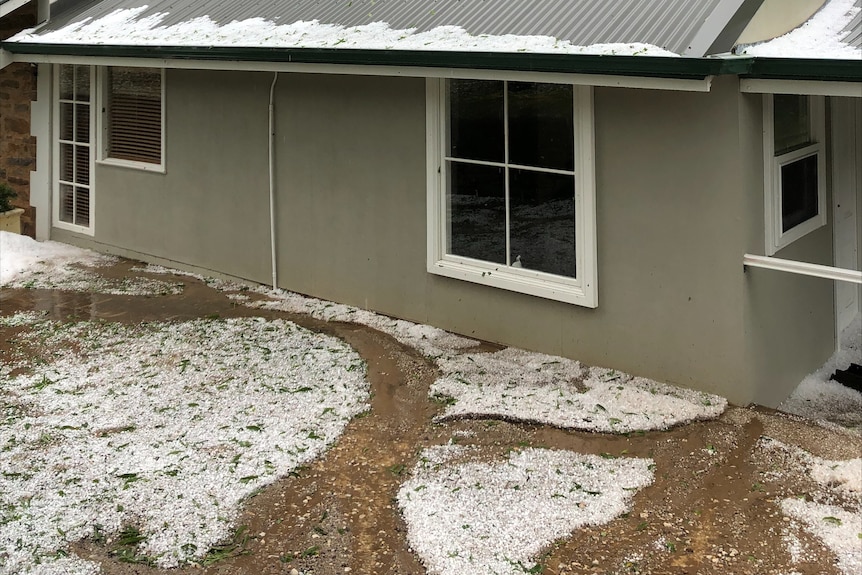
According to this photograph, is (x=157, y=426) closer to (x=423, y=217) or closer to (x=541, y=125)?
(x=423, y=217)

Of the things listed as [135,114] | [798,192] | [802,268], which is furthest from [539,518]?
[135,114]

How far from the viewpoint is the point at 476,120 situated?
6668 millimetres

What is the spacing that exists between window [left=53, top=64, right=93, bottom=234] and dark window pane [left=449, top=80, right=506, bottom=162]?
526 cm

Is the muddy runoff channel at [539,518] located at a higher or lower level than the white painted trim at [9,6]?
lower

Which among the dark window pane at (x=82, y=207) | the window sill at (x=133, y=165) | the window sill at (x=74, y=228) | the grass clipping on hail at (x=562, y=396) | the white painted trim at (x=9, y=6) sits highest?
the white painted trim at (x=9, y=6)

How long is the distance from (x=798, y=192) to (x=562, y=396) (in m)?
2.12

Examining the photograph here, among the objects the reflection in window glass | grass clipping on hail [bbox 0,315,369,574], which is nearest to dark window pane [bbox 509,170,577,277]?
the reflection in window glass

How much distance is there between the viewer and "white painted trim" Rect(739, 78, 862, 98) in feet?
15.5

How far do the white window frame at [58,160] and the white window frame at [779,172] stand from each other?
7.51m

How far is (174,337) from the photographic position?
7172mm

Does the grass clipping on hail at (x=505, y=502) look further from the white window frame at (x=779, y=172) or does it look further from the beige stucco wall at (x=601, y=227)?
the white window frame at (x=779, y=172)

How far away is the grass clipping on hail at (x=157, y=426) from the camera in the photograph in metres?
4.28

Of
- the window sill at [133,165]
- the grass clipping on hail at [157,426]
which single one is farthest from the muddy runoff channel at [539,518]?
the window sill at [133,165]

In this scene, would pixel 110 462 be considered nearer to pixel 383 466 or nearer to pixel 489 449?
pixel 383 466
